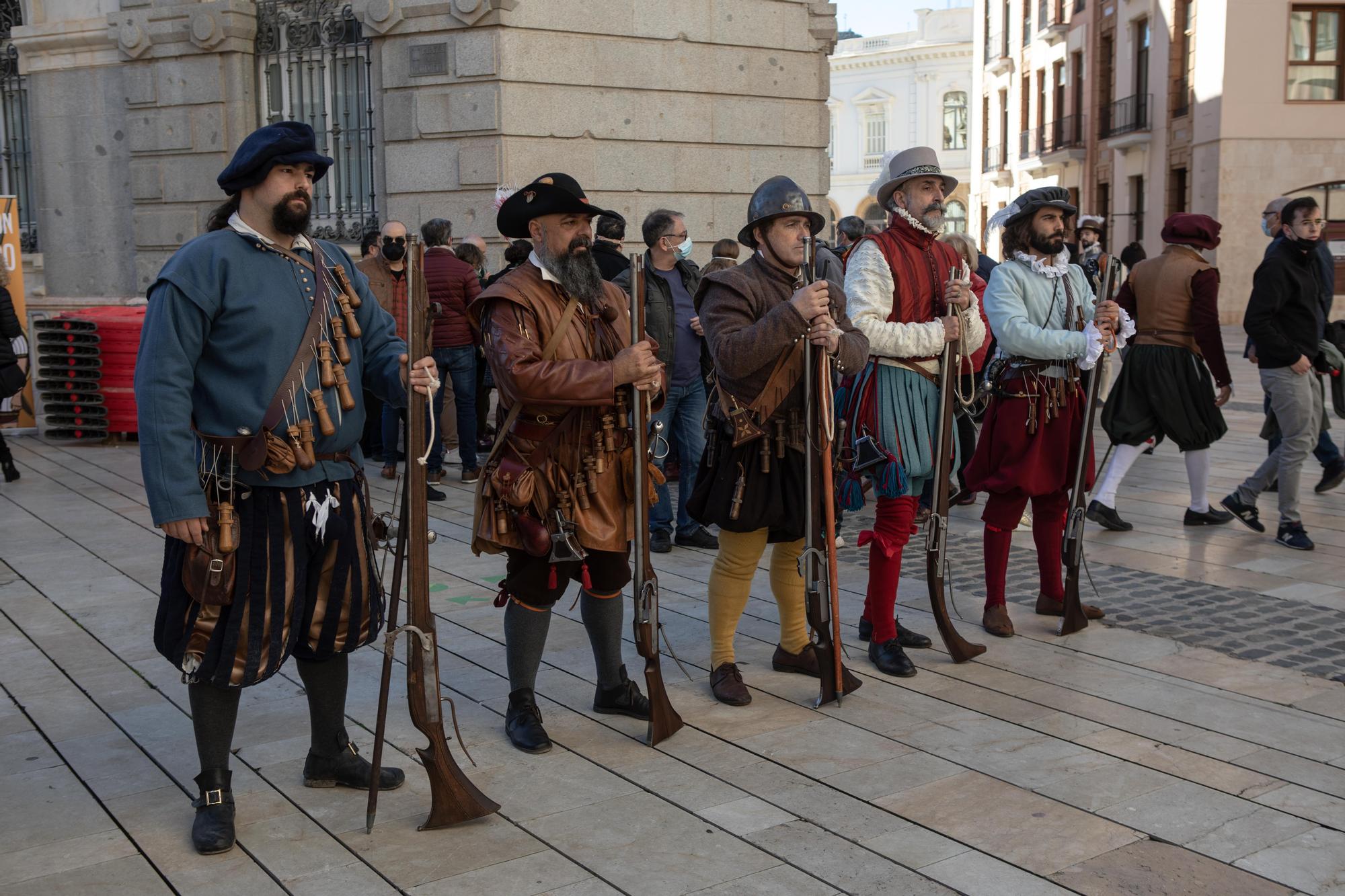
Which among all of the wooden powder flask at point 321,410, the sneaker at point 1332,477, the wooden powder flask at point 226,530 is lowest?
the sneaker at point 1332,477

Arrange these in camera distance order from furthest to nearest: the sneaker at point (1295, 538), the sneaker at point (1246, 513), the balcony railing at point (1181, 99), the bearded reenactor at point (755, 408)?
the balcony railing at point (1181, 99), the sneaker at point (1246, 513), the sneaker at point (1295, 538), the bearded reenactor at point (755, 408)

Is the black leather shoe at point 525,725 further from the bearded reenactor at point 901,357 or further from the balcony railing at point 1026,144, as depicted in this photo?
the balcony railing at point 1026,144

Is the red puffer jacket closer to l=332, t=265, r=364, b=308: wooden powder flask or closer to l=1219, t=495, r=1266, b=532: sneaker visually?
l=1219, t=495, r=1266, b=532: sneaker

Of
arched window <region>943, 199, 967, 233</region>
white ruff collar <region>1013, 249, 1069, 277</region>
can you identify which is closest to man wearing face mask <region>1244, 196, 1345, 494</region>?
white ruff collar <region>1013, 249, 1069, 277</region>

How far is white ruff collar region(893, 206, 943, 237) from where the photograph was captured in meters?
5.38

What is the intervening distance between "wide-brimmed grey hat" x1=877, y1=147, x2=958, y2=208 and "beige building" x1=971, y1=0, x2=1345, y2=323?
23947 mm

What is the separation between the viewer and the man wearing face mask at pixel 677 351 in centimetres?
771

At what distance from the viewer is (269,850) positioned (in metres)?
3.73

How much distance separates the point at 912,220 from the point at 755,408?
1074mm

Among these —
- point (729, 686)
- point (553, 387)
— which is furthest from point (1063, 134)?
point (553, 387)

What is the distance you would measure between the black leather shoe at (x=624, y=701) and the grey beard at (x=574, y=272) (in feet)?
4.43

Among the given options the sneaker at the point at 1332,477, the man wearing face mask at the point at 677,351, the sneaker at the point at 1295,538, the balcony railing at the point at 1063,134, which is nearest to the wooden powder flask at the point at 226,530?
the man wearing face mask at the point at 677,351

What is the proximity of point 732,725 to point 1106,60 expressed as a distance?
117 feet

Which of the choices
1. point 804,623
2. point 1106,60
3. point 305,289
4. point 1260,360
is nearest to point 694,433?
point 804,623
